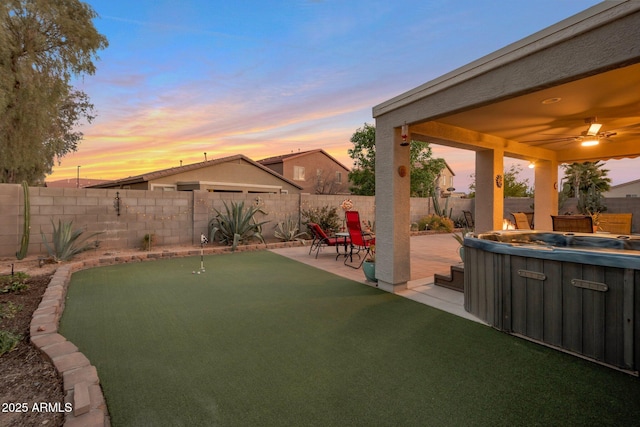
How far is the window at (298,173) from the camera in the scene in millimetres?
24087

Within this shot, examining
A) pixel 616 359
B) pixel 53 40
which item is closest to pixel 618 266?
pixel 616 359

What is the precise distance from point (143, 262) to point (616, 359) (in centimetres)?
800

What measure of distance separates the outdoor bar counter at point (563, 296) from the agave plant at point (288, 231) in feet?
22.0

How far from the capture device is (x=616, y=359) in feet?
7.95

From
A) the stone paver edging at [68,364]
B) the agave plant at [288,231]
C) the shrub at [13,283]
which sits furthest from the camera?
the agave plant at [288,231]

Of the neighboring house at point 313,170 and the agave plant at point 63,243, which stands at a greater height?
the neighboring house at point 313,170

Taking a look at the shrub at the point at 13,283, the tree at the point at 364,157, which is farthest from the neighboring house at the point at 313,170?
the shrub at the point at 13,283

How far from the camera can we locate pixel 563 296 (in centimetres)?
271

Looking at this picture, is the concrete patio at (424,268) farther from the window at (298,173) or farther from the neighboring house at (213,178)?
the window at (298,173)

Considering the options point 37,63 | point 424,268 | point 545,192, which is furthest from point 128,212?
point 545,192

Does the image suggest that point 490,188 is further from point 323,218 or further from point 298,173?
point 298,173

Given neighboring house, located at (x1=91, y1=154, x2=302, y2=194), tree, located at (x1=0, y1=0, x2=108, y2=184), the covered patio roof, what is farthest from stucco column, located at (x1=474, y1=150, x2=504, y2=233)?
neighboring house, located at (x1=91, y1=154, x2=302, y2=194)

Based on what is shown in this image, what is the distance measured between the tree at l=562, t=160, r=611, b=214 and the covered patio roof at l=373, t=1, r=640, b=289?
4.92 meters

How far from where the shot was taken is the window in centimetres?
2409
